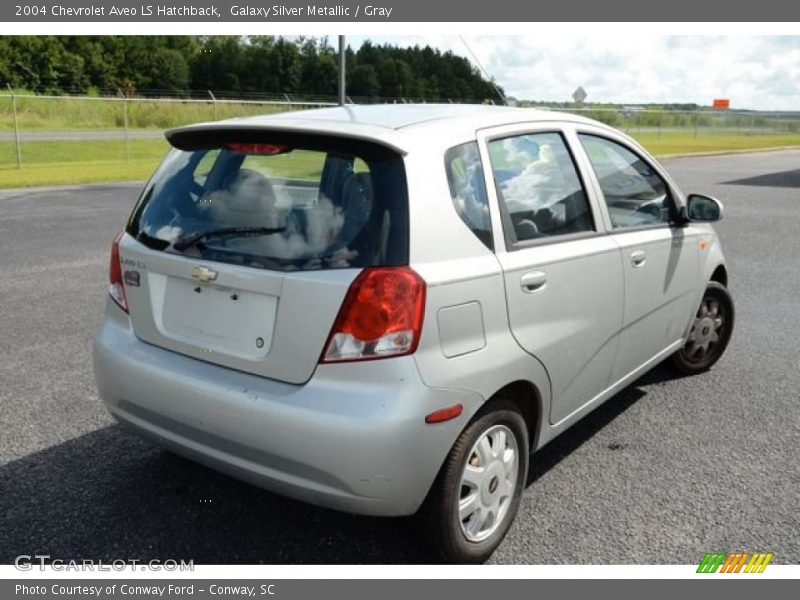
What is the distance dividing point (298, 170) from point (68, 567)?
1721 millimetres

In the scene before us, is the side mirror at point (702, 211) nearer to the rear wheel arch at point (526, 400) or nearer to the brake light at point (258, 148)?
the rear wheel arch at point (526, 400)

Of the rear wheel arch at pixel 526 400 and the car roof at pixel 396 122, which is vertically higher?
the car roof at pixel 396 122

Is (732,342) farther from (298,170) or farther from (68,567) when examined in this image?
(68,567)

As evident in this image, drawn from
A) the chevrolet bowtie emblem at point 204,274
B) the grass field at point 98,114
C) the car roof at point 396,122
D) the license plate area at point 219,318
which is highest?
the car roof at point 396,122

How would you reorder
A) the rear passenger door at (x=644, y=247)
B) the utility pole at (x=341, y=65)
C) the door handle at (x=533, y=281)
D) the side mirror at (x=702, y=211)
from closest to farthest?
the door handle at (x=533, y=281)
the rear passenger door at (x=644, y=247)
the side mirror at (x=702, y=211)
the utility pole at (x=341, y=65)

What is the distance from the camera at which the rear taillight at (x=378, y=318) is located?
2588 millimetres

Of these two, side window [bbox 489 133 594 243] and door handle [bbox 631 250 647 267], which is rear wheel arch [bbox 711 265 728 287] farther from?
side window [bbox 489 133 594 243]

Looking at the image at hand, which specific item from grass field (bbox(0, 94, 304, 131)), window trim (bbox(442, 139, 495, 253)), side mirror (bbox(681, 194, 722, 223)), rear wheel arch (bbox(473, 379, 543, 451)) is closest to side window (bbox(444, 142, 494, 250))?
window trim (bbox(442, 139, 495, 253))

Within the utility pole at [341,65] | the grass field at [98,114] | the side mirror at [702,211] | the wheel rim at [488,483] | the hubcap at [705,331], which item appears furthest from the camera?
the grass field at [98,114]

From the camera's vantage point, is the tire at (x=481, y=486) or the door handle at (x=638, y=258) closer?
the tire at (x=481, y=486)

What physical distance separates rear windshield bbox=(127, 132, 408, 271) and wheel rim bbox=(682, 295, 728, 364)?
3009 mm

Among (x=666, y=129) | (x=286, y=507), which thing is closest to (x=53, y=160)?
(x=286, y=507)

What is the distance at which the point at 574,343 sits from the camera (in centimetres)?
337

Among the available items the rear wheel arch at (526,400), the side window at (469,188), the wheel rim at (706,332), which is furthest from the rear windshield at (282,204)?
the wheel rim at (706,332)
